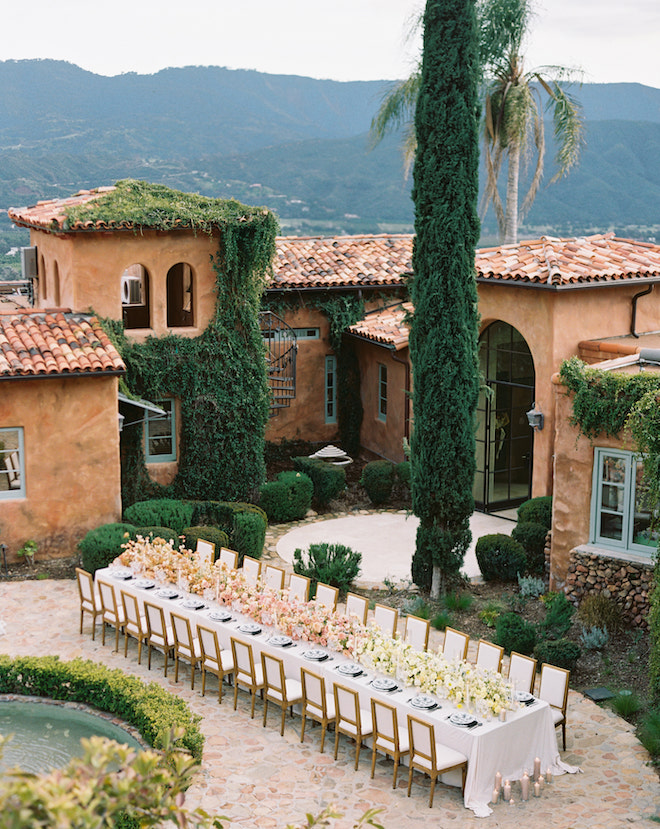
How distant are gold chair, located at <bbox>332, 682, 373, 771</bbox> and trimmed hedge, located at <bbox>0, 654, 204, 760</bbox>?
148cm

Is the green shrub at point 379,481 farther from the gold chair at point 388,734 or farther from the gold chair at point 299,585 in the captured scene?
the gold chair at point 388,734

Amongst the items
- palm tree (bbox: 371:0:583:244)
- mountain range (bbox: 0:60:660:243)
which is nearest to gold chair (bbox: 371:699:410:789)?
palm tree (bbox: 371:0:583:244)

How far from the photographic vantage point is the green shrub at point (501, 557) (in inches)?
630

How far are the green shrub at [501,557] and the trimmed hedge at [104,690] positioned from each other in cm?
628

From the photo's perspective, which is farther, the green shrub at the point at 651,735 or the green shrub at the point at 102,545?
the green shrub at the point at 102,545

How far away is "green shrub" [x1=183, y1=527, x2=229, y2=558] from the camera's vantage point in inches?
641

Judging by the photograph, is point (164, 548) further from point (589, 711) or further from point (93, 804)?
point (93, 804)

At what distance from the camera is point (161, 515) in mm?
17297

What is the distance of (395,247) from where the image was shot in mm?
26703

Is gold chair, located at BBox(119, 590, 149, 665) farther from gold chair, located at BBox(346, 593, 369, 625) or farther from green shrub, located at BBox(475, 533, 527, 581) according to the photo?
green shrub, located at BBox(475, 533, 527, 581)

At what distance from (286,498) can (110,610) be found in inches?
264

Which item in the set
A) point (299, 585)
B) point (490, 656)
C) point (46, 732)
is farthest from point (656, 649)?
point (46, 732)

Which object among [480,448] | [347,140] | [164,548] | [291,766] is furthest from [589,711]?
[347,140]

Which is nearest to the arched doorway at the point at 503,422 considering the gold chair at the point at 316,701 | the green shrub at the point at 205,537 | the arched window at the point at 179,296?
the green shrub at the point at 205,537
